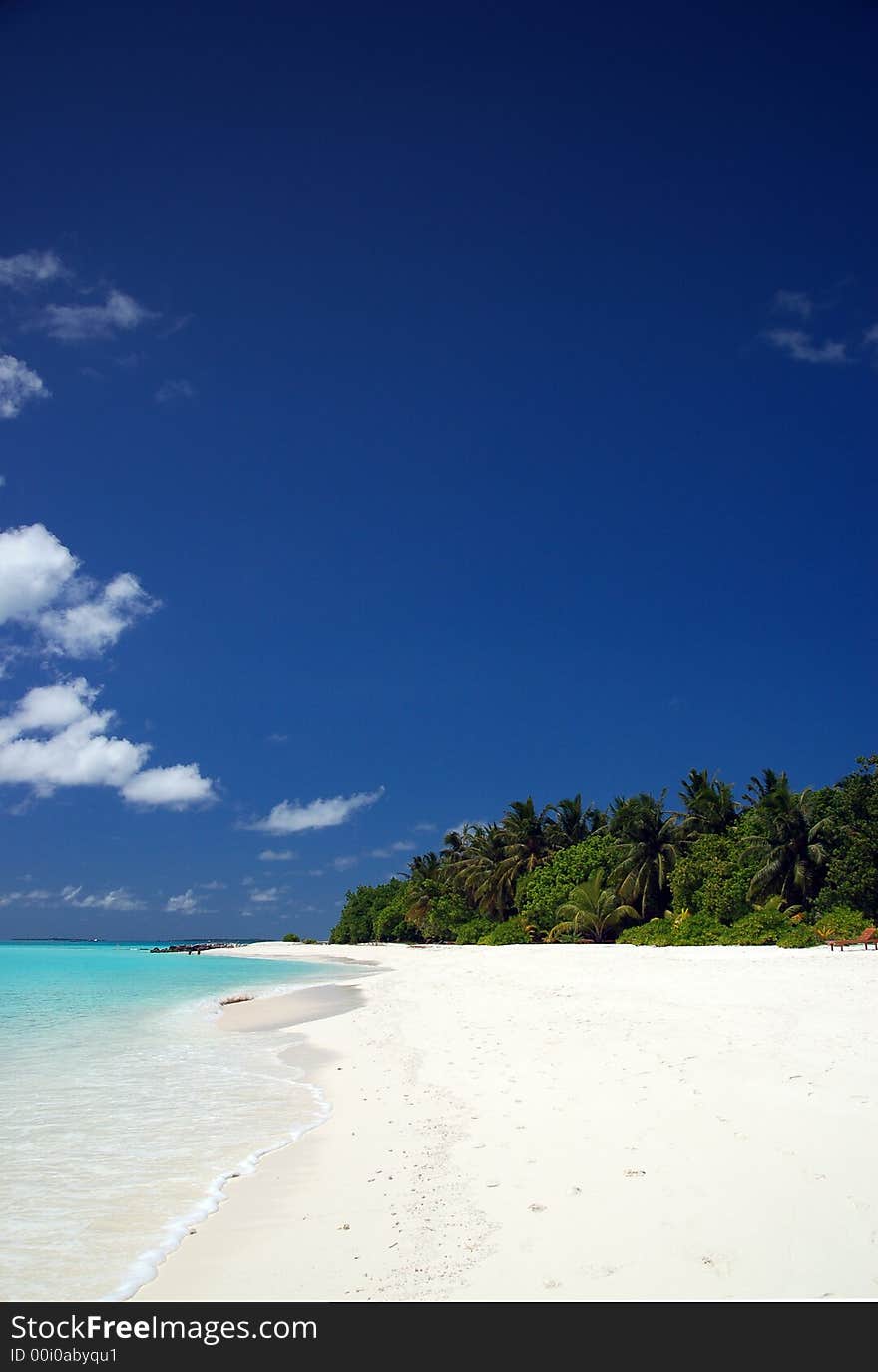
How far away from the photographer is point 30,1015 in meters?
21.4

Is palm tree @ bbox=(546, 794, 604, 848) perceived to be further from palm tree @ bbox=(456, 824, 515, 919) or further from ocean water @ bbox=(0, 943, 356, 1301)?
ocean water @ bbox=(0, 943, 356, 1301)

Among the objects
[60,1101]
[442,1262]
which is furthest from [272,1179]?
[60,1101]

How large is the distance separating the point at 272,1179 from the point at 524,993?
13512 mm

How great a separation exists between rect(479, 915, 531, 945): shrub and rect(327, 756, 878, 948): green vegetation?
10 cm

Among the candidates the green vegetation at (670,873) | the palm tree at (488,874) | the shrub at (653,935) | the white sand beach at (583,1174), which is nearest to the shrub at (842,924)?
the green vegetation at (670,873)

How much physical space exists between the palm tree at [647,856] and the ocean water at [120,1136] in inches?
1145

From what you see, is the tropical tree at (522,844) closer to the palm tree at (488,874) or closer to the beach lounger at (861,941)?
the palm tree at (488,874)

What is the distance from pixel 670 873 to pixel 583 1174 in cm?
3718

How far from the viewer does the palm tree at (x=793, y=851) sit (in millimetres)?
32625

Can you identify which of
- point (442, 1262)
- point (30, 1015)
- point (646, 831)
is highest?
point (646, 831)

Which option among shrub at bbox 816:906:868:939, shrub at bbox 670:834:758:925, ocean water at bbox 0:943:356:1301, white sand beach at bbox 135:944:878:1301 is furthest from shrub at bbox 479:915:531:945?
white sand beach at bbox 135:944:878:1301

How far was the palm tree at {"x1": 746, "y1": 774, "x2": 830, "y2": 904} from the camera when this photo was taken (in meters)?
32.6

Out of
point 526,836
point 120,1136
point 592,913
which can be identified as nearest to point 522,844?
point 526,836
